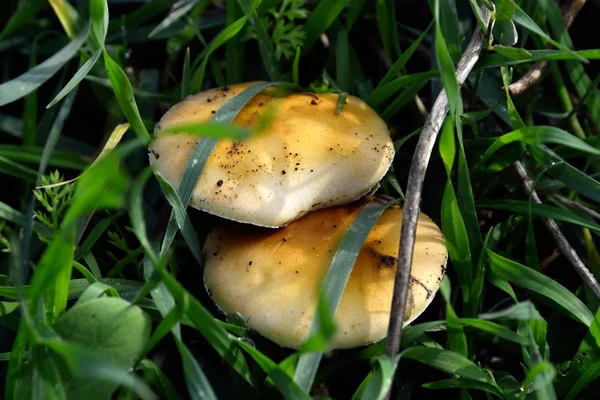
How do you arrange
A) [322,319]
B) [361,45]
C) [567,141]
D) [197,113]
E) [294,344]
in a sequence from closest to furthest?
[322,319]
[294,344]
[567,141]
[197,113]
[361,45]

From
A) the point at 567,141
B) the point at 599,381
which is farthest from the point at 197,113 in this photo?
the point at 599,381

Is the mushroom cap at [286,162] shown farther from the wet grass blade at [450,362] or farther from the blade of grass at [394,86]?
the wet grass blade at [450,362]

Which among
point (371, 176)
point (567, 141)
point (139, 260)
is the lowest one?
point (139, 260)

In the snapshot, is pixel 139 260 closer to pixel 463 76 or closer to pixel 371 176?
pixel 371 176

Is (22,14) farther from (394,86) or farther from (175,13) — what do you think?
(394,86)

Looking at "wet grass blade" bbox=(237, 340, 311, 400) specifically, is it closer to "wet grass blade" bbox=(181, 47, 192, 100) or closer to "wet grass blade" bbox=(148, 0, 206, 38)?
"wet grass blade" bbox=(181, 47, 192, 100)

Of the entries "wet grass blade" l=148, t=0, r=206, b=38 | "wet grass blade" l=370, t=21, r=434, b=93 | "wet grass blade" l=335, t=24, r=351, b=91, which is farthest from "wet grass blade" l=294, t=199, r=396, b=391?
"wet grass blade" l=148, t=0, r=206, b=38
